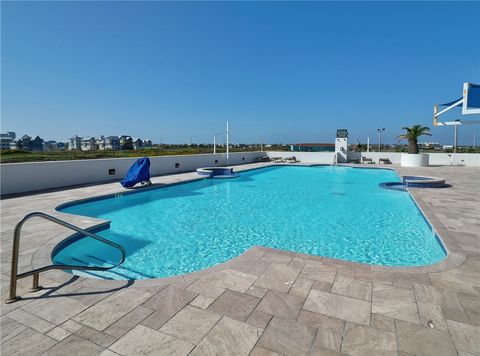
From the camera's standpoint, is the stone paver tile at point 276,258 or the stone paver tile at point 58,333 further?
the stone paver tile at point 276,258

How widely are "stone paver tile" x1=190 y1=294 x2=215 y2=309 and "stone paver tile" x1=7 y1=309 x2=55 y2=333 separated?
1.14 meters

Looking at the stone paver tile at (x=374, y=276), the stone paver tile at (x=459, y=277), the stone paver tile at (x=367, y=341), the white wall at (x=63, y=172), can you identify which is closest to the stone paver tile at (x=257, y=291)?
the stone paver tile at (x=367, y=341)

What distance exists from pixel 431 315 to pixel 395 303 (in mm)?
270

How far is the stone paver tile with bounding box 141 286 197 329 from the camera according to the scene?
7.09 feet

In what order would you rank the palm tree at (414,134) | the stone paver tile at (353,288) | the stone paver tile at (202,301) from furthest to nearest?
the palm tree at (414,134) → the stone paver tile at (353,288) → the stone paver tile at (202,301)

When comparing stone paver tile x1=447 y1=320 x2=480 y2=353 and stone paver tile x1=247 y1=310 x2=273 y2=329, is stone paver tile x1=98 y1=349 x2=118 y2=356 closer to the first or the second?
stone paver tile x1=247 y1=310 x2=273 y2=329

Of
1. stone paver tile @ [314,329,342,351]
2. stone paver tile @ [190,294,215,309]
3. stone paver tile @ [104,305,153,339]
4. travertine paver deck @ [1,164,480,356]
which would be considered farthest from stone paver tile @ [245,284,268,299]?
stone paver tile @ [104,305,153,339]

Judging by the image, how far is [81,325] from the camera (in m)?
2.12

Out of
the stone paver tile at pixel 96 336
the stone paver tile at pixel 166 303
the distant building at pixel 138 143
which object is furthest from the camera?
the distant building at pixel 138 143

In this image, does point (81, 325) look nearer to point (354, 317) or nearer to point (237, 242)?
point (354, 317)

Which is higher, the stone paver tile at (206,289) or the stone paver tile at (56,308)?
the stone paver tile at (56,308)

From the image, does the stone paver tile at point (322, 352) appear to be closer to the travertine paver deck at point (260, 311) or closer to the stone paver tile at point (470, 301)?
the travertine paver deck at point (260, 311)

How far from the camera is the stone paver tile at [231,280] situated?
2746 millimetres

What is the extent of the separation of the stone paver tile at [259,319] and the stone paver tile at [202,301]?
0.43 metres
